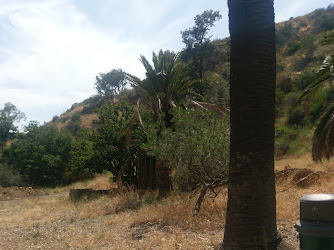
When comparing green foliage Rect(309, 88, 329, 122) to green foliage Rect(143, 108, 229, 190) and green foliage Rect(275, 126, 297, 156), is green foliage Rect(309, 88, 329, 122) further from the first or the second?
green foliage Rect(143, 108, 229, 190)

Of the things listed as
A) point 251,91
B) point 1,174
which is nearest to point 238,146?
point 251,91

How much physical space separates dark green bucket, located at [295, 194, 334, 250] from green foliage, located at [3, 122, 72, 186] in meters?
28.0

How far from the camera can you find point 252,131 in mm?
4875

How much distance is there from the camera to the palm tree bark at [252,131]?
4.91 m

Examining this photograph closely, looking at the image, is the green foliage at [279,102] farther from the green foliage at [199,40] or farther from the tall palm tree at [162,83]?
the tall palm tree at [162,83]

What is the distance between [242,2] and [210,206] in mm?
6008

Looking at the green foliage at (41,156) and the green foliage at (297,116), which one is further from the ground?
the green foliage at (297,116)

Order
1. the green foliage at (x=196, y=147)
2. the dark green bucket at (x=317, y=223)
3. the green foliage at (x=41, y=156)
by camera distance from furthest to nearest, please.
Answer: the green foliage at (x=41, y=156)
the green foliage at (x=196, y=147)
the dark green bucket at (x=317, y=223)

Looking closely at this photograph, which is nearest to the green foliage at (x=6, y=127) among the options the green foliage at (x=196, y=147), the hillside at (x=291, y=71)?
the hillside at (x=291, y=71)

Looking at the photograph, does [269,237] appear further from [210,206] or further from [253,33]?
[210,206]

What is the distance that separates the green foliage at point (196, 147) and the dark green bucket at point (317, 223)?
686cm

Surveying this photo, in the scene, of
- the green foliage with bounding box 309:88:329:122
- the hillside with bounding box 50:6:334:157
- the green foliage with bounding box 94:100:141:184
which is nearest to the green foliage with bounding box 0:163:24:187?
the hillside with bounding box 50:6:334:157

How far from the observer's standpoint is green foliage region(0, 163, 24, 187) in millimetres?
28828

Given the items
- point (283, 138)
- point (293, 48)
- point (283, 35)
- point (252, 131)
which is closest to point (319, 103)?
point (283, 138)
